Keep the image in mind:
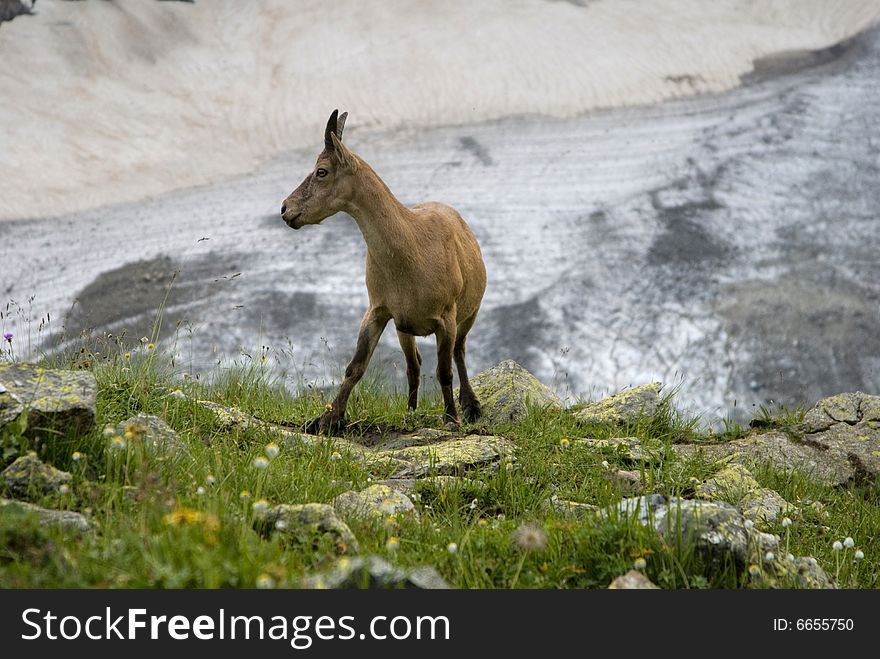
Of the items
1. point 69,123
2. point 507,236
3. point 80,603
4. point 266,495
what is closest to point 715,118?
point 507,236

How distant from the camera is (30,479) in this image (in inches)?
200

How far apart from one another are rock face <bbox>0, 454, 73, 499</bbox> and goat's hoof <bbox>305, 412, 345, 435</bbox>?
318 centimetres

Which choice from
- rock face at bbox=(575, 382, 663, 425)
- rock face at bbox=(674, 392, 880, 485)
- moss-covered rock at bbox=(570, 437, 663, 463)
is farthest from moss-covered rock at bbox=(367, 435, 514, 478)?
rock face at bbox=(674, 392, 880, 485)

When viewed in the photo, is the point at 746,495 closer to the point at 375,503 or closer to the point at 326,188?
the point at 375,503

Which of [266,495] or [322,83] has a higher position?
[322,83]

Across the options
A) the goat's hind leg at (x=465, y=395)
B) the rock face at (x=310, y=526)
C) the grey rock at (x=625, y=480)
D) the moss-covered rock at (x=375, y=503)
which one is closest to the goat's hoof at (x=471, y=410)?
the goat's hind leg at (x=465, y=395)

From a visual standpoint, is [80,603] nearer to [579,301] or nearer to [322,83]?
[579,301]

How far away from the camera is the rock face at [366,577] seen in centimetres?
412

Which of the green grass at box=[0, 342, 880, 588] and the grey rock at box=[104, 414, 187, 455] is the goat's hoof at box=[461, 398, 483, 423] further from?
the grey rock at box=[104, 414, 187, 455]

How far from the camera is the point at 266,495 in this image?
5816 millimetres

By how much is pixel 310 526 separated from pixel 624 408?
4928mm

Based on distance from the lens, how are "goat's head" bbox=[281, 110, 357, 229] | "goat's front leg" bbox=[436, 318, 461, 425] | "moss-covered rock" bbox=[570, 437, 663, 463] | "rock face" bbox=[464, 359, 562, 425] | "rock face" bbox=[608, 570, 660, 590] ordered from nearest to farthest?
1. "rock face" bbox=[608, 570, 660, 590]
2. "moss-covered rock" bbox=[570, 437, 663, 463]
3. "goat's head" bbox=[281, 110, 357, 229]
4. "goat's front leg" bbox=[436, 318, 461, 425]
5. "rock face" bbox=[464, 359, 562, 425]

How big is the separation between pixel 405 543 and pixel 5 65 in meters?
19.4

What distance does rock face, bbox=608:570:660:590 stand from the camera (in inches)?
175
